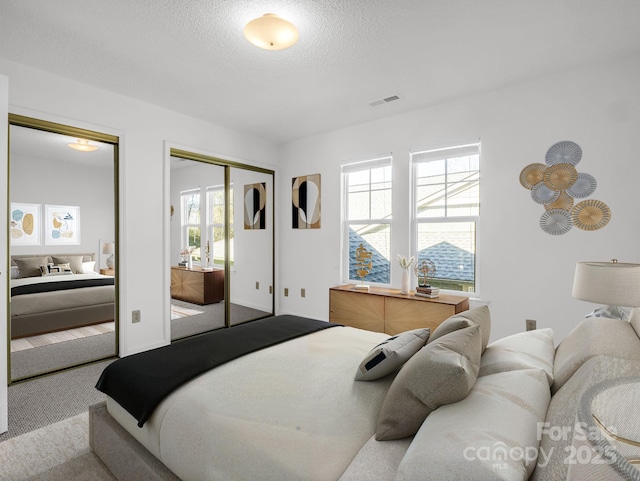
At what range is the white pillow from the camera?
3.39 m

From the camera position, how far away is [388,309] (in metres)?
3.50

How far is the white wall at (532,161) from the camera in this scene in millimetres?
2758

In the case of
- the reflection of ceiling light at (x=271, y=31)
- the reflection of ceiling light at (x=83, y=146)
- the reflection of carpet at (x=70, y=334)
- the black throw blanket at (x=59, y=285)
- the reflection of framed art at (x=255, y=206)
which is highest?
the reflection of ceiling light at (x=271, y=31)

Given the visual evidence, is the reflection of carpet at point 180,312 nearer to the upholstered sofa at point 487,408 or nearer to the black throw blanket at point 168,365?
the black throw blanket at point 168,365

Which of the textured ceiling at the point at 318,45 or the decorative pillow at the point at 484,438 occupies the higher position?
the textured ceiling at the point at 318,45

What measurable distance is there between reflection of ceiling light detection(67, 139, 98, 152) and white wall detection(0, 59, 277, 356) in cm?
17

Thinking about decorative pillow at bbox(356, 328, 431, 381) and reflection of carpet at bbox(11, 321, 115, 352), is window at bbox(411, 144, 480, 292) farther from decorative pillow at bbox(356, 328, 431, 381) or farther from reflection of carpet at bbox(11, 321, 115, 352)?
reflection of carpet at bbox(11, 321, 115, 352)

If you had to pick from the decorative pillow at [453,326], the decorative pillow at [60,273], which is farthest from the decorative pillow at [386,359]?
the decorative pillow at [60,273]

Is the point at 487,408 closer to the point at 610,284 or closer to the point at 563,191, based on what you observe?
the point at 610,284

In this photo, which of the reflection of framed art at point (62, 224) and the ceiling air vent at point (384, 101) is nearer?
the reflection of framed art at point (62, 224)

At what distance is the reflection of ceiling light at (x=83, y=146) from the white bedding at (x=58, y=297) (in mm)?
1232

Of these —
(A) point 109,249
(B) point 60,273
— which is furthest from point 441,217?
(B) point 60,273

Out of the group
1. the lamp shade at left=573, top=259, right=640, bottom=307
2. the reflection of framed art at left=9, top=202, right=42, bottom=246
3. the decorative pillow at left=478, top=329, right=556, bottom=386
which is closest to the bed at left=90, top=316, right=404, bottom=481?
the decorative pillow at left=478, top=329, right=556, bottom=386

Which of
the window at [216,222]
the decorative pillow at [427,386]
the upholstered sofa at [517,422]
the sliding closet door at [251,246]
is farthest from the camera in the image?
A: the sliding closet door at [251,246]
